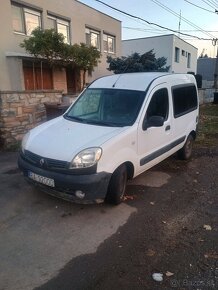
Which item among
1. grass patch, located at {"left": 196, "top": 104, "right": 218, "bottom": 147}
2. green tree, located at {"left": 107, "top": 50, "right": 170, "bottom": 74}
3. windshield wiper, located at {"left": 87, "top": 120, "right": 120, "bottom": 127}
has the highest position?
green tree, located at {"left": 107, "top": 50, "right": 170, "bottom": 74}

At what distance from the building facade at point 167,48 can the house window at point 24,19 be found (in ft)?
60.1

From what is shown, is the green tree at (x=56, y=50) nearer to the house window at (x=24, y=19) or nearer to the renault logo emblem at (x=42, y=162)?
the house window at (x=24, y=19)

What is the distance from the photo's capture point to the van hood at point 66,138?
3982 millimetres

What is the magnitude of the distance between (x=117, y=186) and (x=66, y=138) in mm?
1065

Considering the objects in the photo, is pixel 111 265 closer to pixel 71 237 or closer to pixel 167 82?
pixel 71 237

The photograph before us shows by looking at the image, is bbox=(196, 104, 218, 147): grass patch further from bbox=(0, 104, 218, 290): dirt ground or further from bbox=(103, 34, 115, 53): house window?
bbox=(103, 34, 115, 53): house window

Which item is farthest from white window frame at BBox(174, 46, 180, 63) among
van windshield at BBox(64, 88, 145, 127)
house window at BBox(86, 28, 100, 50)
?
van windshield at BBox(64, 88, 145, 127)

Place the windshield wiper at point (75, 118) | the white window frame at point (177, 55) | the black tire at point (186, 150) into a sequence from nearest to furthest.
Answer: the windshield wiper at point (75, 118) → the black tire at point (186, 150) → the white window frame at point (177, 55)

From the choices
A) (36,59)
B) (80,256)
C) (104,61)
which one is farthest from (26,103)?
(104,61)

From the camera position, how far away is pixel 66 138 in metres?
4.29

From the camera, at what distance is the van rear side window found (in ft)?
19.4

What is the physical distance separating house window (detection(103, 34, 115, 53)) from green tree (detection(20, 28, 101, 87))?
627 cm

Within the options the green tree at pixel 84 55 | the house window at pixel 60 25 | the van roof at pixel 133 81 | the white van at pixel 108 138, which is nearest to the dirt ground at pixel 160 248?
the white van at pixel 108 138

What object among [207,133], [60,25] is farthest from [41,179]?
[60,25]
